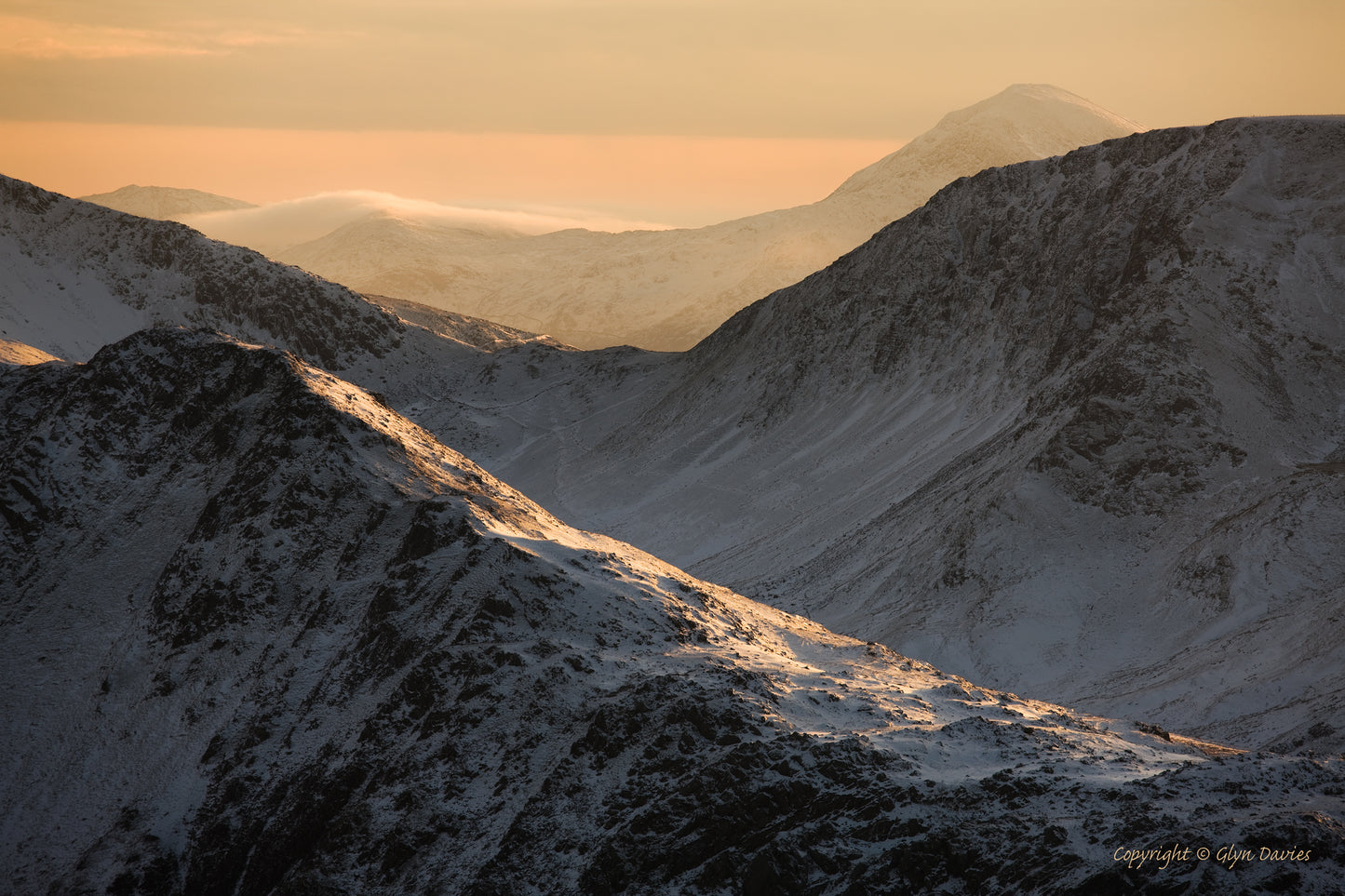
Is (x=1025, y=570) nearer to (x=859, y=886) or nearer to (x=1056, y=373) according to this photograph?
(x=1056, y=373)

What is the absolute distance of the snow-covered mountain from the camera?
38.2 metres

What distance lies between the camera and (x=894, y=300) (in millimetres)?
137000

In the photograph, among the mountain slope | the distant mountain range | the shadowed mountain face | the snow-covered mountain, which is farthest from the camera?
the shadowed mountain face

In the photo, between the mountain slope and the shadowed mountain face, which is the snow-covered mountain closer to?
the shadowed mountain face

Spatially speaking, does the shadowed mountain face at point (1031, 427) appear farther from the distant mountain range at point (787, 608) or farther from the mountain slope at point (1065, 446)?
the distant mountain range at point (787, 608)

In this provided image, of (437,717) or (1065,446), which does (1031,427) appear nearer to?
(1065,446)

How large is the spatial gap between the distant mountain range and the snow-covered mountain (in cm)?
17

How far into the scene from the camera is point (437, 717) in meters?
47.3

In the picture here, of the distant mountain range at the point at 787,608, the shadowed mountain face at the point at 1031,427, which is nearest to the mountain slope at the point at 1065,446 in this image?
the shadowed mountain face at the point at 1031,427

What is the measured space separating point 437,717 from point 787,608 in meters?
49.0

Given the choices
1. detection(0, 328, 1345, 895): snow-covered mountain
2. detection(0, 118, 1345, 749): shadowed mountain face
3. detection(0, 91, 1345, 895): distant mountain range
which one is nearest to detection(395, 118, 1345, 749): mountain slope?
detection(0, 118, 1345, 749): shadowed mountain face

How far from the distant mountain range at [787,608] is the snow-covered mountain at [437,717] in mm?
167

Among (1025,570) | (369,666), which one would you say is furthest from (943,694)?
(1025,570)

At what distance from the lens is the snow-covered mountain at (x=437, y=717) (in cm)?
3825
